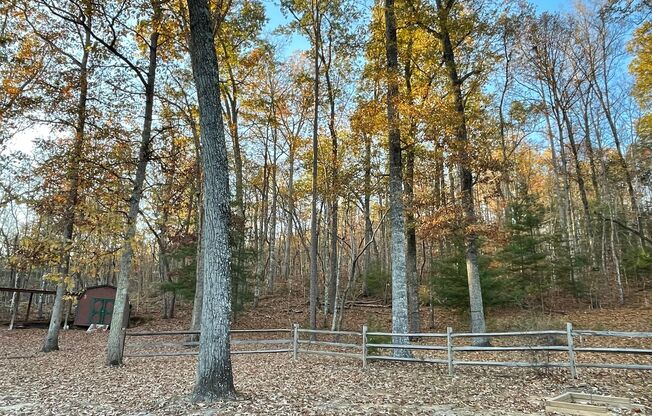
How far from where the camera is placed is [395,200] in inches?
388

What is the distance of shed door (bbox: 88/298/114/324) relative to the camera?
67.5 ft

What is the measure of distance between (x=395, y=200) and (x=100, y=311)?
60.6 ft

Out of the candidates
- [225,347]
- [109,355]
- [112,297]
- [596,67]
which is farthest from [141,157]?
[596,67]

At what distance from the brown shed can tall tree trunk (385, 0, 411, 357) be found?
17572 mm

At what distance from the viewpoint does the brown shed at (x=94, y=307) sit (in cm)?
2055

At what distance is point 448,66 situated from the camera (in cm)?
1184

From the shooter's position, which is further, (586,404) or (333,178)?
(333,178)

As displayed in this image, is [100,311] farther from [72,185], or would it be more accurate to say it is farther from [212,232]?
[212,232]

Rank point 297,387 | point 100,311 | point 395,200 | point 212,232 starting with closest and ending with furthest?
point 212,232 → point 297,387 → point 395,200 → point 100,311

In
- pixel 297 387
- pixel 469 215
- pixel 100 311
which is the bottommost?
pixel 297 387

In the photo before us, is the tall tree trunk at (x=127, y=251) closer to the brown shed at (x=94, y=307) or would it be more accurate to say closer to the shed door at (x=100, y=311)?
the brown shed at (x=94, y=307)

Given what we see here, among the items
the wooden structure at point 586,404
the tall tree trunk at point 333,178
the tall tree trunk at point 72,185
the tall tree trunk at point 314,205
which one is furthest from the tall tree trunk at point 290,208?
the wooden structure at point 586,404

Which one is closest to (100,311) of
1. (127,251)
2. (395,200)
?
(127,251)

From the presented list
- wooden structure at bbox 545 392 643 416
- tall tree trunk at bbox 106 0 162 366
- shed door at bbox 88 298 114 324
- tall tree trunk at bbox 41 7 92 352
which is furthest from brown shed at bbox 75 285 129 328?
wooden structure at bbox 545 392 643 416
